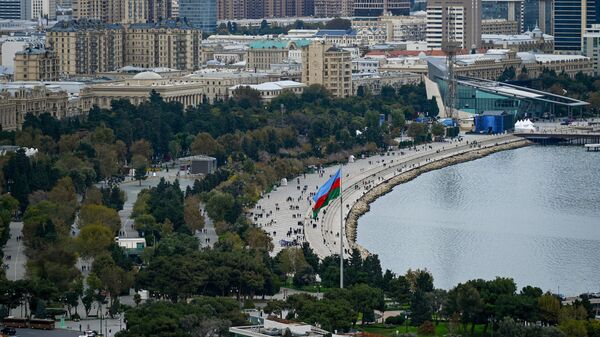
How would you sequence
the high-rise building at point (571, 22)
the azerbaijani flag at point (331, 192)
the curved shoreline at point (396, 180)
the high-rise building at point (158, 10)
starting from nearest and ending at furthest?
1. the azerbaijani flag at point (331, 192)
2. the curved shoreline at point (396, 180)
3. the high-rise building at point (158, 10)
4. the high-rise building at point (571, 22)

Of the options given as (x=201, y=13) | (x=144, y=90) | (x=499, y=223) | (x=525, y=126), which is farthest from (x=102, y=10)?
(x=499, y=223)

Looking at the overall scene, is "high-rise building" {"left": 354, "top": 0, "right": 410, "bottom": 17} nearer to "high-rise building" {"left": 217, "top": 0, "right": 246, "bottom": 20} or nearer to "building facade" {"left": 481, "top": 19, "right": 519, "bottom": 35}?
"building facade" {"left": 481, "top": 19, "right": 519, "bottom": 35}

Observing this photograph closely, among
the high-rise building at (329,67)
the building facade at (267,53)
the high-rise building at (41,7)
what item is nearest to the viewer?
the high-rise building at (329,67)

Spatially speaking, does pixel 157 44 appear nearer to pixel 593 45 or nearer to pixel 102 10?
→ pixel 102 10

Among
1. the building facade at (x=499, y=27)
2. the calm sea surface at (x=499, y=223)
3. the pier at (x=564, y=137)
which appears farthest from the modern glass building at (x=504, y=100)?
the building facade at (x=499, y=27)

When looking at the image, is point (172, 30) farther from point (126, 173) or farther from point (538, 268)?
point (538, 268)

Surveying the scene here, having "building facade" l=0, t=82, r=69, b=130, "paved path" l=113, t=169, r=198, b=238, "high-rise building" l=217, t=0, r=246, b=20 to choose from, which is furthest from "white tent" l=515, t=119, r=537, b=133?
"high-rise building" l=217, t=0, r=246, b=20

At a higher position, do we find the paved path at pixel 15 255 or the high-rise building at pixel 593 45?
the high-rise building at pixel 593 45

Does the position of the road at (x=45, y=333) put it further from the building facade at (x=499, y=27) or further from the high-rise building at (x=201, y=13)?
the building facade at (x=499, y=27)
